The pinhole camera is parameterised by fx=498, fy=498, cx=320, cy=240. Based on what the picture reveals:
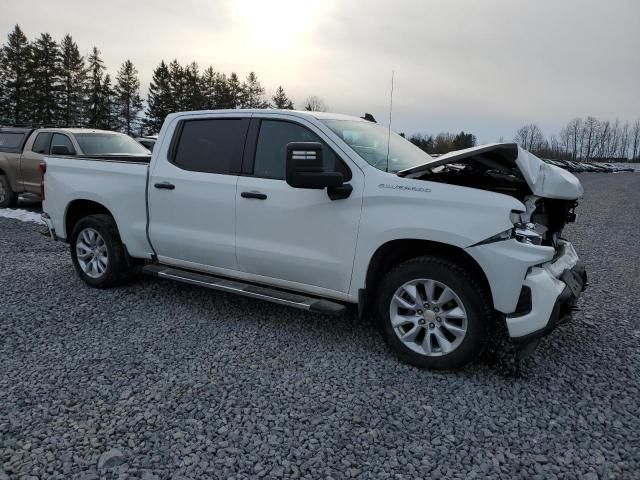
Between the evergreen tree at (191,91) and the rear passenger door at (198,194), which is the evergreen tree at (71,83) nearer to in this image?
the evergreen tree at (191,91)

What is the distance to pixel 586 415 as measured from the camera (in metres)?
3.15

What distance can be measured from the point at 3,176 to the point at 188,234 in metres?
9.31

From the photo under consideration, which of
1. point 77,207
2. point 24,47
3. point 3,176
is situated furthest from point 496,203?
point 24,47

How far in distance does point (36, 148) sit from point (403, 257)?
404 inches

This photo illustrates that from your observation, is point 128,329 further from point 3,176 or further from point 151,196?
point 3,176

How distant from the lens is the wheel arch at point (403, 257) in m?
3.58

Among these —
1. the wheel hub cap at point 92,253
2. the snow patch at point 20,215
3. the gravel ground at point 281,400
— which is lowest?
the snow patch at point 20,215

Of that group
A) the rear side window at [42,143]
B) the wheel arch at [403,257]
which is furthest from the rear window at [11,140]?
the wheel arch at [403,257]

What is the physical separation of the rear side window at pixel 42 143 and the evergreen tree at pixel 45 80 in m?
53.2

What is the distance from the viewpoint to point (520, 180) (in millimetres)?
4059

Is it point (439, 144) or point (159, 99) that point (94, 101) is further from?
point (439, 144)

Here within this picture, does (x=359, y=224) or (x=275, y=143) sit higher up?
(x=275, y=143)

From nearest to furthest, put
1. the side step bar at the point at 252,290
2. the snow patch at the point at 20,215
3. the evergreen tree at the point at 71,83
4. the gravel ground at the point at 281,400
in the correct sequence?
the gravel ground at the point at 281,400 → the side step bar at the point at 252,290 → the snow patch at the point at 20,215 → the evergreen tree at the point at 71,83

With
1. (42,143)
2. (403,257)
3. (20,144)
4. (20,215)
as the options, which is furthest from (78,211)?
(20,144)
